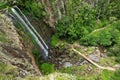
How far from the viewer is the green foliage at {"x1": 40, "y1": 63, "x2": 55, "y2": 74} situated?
24.2m

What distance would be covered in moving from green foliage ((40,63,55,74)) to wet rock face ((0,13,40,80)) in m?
2.34

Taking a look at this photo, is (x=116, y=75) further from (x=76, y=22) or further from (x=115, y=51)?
(x=76, y=22)

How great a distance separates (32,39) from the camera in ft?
82.1

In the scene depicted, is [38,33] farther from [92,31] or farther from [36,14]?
[92,31]

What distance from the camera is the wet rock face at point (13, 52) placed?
19.3m

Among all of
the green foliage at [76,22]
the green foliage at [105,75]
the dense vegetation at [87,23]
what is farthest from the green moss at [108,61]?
the green foliage at [76,22]

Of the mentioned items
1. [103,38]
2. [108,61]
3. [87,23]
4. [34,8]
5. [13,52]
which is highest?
[13,52]

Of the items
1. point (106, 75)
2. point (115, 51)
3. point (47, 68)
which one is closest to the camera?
point (106, 75)

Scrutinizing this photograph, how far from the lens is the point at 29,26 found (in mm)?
25438

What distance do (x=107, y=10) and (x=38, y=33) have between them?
8604 mm

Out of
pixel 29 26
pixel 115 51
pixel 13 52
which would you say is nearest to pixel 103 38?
pixel 115 51

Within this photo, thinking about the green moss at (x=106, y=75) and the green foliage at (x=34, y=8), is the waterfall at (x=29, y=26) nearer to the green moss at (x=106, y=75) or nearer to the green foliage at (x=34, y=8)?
→ the green foliage at (x=34, y=8)

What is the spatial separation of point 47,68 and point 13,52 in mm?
4560

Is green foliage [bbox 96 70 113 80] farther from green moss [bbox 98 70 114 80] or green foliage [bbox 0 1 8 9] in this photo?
green foliage [bbox 0 1 8 9]
